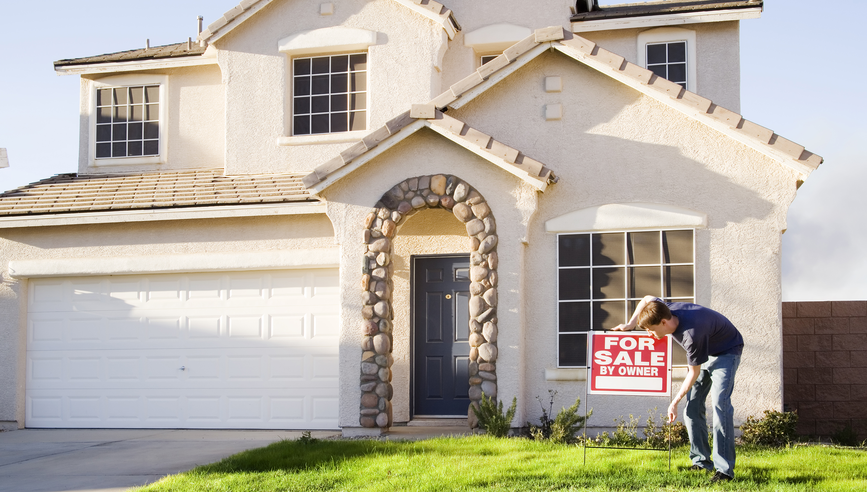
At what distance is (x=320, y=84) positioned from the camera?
1416 centimetres

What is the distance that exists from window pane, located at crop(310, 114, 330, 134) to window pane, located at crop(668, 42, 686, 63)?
18.5ft

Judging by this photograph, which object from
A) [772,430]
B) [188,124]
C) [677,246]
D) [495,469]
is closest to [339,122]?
[188,124]

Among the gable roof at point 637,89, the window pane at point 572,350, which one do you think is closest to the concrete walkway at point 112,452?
the window pane at point 572,350

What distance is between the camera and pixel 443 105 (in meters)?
11.1

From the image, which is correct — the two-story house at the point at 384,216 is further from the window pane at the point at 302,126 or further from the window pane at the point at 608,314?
the window pane at the point at 302,126

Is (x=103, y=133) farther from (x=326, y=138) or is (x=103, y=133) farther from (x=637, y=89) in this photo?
(x=637, y=89)

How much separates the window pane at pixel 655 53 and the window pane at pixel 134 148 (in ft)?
28.6

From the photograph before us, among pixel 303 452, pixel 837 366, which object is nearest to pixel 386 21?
pixel 303 452

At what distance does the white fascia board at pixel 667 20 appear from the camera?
13.7 metres

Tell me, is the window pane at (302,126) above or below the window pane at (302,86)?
below

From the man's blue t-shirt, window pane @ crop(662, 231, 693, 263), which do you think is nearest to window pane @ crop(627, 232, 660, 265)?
window pane @ crop(662, 231, 693, 263)

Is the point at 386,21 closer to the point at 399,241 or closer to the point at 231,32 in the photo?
the point at 231,32

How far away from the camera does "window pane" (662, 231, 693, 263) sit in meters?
10.6

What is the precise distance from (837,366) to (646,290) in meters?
3.46
